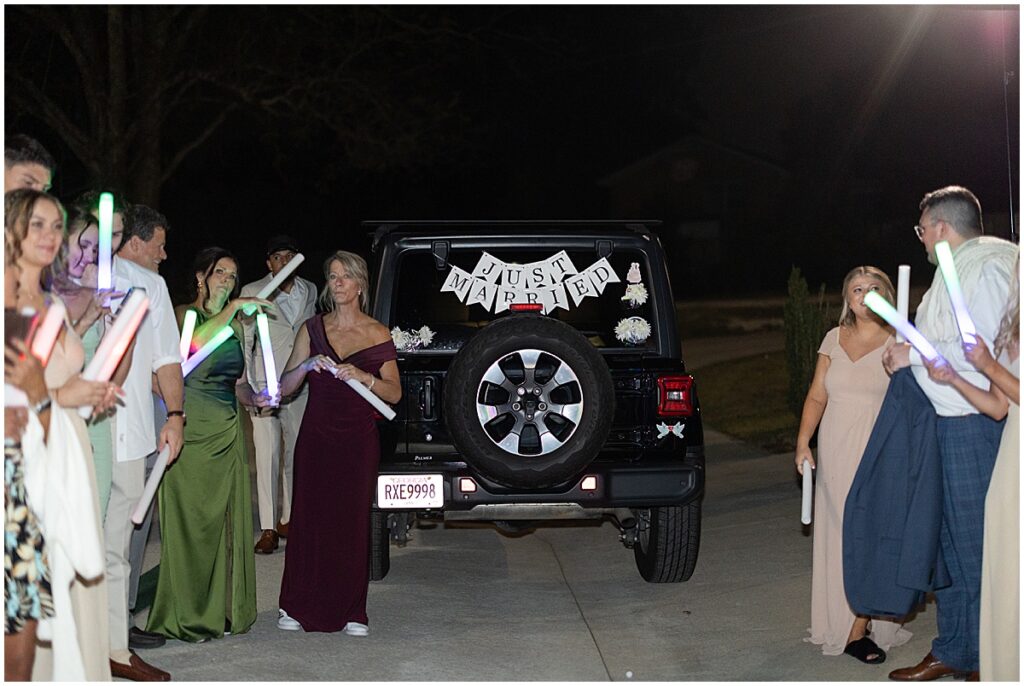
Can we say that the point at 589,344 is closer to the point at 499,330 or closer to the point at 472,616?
the point at 499,330

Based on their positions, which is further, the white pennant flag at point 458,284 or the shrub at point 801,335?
the shrub at point 801,335

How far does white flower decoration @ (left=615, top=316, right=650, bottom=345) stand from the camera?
22.9ft

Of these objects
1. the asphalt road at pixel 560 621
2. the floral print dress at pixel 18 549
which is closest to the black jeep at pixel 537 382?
the asphalt road at pixel 560 621

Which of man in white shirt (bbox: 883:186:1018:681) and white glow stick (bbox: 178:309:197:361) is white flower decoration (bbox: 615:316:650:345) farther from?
white glow stick (bbox: 178:309:197:361)

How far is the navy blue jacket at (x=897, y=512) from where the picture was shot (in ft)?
17.4

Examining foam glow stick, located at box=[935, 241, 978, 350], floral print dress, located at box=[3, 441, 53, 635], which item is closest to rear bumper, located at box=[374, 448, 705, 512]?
foam glow stick, located at box=[935, 241, 978, 350]

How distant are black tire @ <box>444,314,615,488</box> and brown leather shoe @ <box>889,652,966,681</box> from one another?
5.87 ft

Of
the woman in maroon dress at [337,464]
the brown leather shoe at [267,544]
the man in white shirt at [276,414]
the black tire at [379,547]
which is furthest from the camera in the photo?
the man in white shirt at [276,414]

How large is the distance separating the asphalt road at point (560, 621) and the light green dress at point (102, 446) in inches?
34.8

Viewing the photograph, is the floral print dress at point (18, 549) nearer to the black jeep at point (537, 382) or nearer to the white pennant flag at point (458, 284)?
the black jeep at point (537, 382)

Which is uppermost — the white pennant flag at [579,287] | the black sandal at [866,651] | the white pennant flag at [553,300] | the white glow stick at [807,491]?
the white pennant flag at [579,287]

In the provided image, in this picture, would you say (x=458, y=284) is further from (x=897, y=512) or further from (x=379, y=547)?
(x=897, y=512)

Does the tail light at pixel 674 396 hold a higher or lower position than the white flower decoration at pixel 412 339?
lower

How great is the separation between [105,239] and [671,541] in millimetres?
3647
